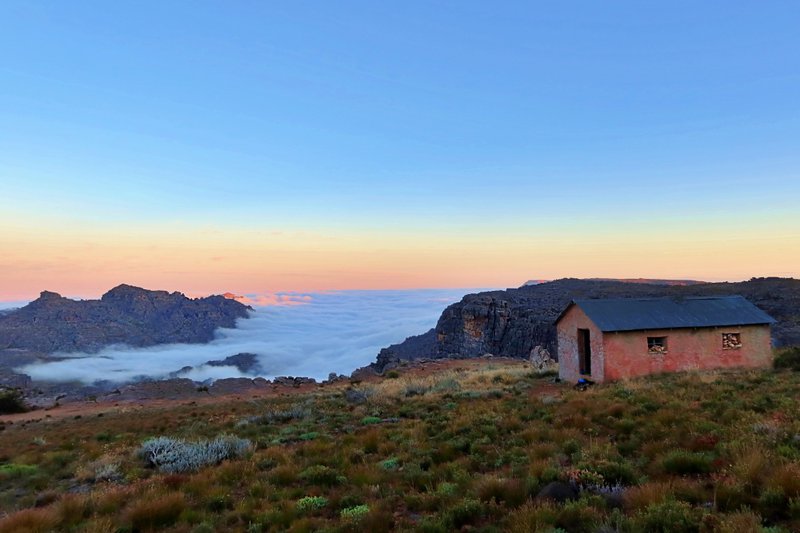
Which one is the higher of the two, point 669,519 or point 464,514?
point 669,519

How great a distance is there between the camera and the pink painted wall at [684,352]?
21.2m

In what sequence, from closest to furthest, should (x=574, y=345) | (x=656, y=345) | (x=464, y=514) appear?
1. (x=464, y=514)
2. (x=656, y=345)
3. (x=574, y=345)

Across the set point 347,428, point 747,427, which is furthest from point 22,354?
point 747,427

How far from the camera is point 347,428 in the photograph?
14492 mm

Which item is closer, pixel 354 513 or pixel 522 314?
pixel 354 513

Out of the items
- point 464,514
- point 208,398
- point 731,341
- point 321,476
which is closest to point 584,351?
point 731,341

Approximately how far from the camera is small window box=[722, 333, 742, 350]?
22.5 meters

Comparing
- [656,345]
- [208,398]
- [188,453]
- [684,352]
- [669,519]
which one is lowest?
[208,398]

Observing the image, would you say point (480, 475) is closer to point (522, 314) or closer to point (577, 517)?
point (577, 517)

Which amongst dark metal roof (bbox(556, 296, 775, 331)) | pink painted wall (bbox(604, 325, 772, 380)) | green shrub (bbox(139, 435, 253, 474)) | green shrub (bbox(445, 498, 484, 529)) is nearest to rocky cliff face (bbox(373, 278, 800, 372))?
dark metal roof (bbox(556, 296, 775, 331))

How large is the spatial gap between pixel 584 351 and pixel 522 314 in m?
53.1

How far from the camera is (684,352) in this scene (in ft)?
71.8

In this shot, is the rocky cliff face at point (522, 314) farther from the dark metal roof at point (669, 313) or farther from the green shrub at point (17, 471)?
the green shrub at point (17, 471)

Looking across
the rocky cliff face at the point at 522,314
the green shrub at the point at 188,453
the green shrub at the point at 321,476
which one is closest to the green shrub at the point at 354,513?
the green shrub at the point at 321,476
